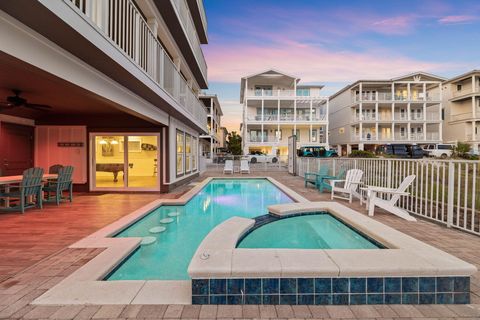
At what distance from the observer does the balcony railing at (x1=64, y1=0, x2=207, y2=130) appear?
12.4 ft

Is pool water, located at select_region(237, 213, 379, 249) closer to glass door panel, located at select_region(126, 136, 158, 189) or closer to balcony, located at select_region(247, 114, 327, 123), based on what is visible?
glass door panel, located at select_region(126, 136, 158, 189)

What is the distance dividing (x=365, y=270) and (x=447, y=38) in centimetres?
2586

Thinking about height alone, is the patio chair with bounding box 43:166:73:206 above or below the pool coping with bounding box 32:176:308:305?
above

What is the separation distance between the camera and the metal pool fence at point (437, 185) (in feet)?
14.8

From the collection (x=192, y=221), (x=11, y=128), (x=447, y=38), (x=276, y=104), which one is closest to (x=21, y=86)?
(x=11, y=128)

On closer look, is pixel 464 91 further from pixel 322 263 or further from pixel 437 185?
pixel 322 263

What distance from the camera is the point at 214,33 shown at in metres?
21.2

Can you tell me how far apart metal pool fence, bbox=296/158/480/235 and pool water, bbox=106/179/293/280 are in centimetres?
278

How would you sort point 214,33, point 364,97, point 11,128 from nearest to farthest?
point 11,128
point 214,33
point 364,97

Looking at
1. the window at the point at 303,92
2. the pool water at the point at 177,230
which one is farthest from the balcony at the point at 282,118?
the pool water at the point at 177,230

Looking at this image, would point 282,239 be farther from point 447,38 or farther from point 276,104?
point 276,104

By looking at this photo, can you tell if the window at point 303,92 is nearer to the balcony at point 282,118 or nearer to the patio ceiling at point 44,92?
the balcony at point 282,118

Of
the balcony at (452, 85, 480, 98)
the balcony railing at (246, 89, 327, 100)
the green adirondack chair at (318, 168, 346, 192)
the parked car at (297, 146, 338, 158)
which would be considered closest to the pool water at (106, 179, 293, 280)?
the green adirondack chair at (318, 168, 346, 192)

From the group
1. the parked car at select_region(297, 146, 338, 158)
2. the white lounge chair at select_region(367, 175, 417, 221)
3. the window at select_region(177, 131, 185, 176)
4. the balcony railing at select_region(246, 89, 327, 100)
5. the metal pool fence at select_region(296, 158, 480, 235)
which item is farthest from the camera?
the balcony railing at select_region(246, 89, 327, 100)
